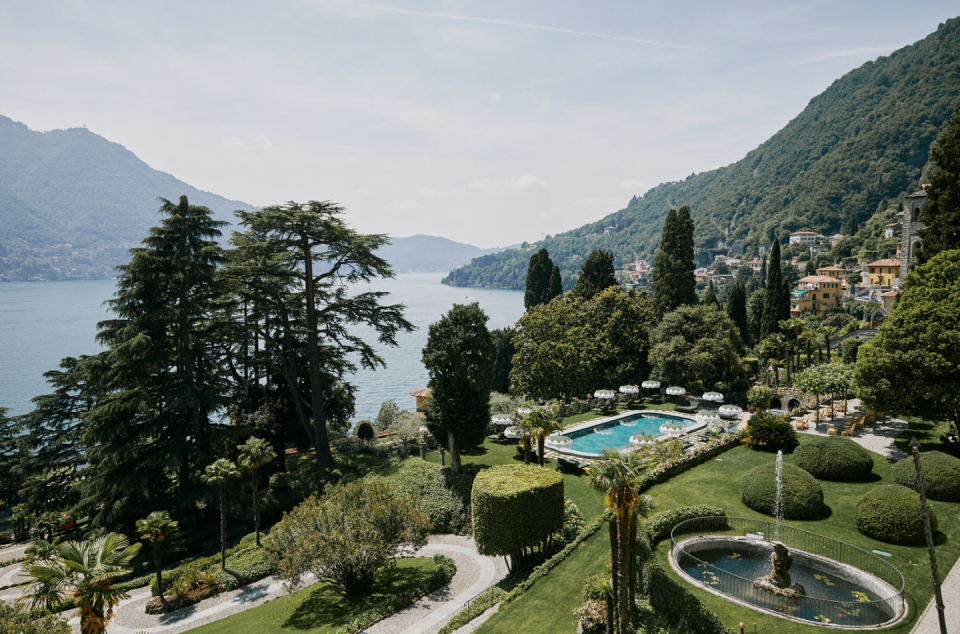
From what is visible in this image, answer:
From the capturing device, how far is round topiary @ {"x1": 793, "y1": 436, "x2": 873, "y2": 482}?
23.2 meters

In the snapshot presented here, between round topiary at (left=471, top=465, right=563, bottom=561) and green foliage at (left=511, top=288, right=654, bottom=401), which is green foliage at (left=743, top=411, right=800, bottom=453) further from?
green foliage at (left=511, top=288, right=654, bottom=401)

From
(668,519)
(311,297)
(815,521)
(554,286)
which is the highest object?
(554,286)

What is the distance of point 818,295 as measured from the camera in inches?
3760

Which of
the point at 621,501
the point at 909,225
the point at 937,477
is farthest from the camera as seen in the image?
the point at 909,225

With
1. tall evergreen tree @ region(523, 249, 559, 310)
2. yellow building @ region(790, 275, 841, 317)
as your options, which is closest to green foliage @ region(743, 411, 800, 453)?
tall evergreen tree @ region(523, 249, 559, 310)

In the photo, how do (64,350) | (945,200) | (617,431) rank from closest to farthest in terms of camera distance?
(945,200) < (617,431) < (64,350)

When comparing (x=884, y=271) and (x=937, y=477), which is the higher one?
(x=884, y=271)

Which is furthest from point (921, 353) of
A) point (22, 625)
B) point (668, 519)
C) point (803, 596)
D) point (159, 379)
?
point (159, 379)

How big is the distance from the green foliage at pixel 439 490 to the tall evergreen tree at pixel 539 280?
3926 centimetres

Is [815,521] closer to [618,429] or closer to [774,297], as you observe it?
[618,429]

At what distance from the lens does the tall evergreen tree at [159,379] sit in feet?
88.4

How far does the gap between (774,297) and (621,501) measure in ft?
187

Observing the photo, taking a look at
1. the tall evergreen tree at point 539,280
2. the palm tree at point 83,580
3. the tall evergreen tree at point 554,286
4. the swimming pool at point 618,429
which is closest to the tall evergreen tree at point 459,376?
the swimming pool at point 618,429

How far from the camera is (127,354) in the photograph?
26.9 metres
